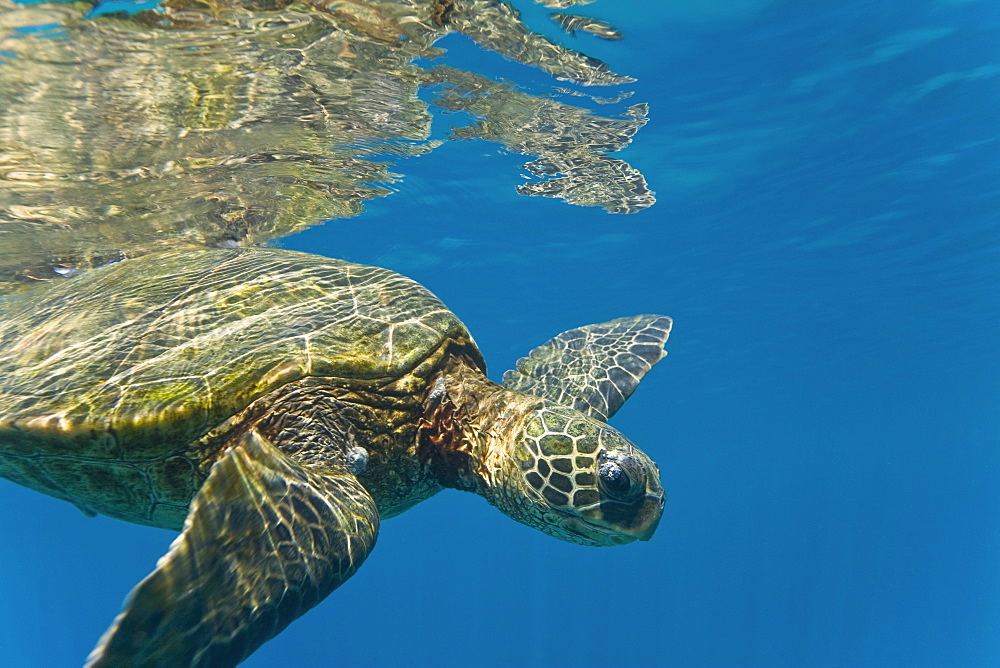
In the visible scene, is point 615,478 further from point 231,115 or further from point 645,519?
point 231,115

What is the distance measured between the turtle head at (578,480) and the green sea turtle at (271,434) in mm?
13

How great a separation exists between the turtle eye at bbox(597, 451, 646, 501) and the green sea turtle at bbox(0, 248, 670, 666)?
0.01m

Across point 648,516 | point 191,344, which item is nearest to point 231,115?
point 191,344

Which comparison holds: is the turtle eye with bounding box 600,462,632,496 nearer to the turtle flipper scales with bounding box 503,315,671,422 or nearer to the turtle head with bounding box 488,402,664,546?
the turtle head with bounding box 488,402,664,546

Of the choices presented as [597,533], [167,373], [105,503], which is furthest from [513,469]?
[105,503]

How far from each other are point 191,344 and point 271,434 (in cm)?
91

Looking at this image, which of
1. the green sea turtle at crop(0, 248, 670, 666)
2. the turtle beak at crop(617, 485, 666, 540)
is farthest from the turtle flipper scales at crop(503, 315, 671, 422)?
the turtle beak at crop(617, 485, 666, 540)

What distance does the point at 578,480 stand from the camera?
3.58 meters

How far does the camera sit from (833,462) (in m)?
91.0

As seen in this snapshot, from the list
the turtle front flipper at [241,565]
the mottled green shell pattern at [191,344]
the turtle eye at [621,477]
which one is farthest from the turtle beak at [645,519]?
the mottled green shell pattern at [191,344]

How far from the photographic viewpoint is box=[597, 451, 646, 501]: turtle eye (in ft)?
11.2

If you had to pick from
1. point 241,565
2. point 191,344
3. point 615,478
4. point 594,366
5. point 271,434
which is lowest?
point 271,434

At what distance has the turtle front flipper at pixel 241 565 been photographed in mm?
2119

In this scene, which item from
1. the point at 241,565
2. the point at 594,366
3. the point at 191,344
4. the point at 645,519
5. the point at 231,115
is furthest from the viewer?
the point at 231,115
